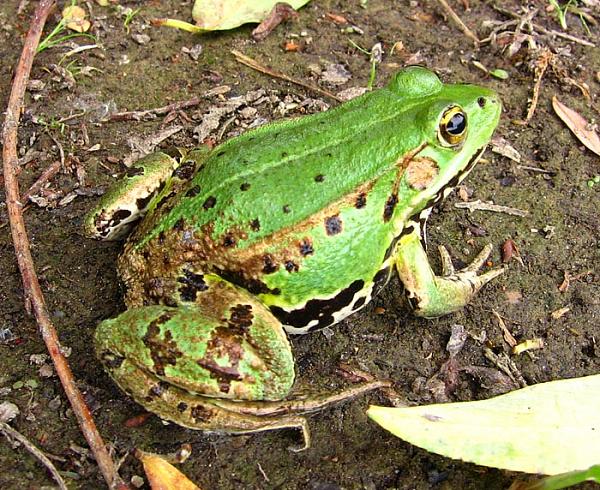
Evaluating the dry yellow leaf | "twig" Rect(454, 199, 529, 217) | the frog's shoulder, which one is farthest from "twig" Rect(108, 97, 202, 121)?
"twig" Rect(454, 199, 529, 217)

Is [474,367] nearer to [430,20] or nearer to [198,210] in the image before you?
[198,210]

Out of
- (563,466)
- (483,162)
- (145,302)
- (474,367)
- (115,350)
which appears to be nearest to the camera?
(563,466)

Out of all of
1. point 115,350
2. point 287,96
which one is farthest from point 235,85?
point 115,350

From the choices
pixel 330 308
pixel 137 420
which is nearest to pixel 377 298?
pixel 330 308

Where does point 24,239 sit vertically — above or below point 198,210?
below

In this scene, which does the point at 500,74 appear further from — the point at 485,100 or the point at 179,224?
the point at 179,224

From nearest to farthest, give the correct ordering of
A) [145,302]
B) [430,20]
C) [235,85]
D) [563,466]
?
[563,466] → [145,302] → [235,85] → [430,20]

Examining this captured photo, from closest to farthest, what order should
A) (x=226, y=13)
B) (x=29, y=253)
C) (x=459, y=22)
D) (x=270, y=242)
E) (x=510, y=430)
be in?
(x=510, y=430) → (x=270, y=242) → (x=29, y=253) → (x=226, y=13) → (x=459, y=22)

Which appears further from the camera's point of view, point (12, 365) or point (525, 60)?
point (525, 60)
